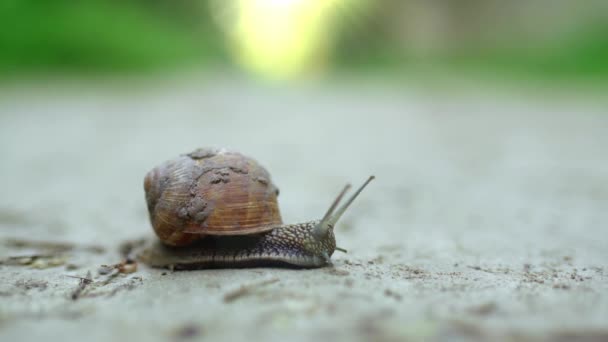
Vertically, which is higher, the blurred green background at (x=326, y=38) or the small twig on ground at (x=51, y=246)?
the blurred green background at (x=326, y=38)

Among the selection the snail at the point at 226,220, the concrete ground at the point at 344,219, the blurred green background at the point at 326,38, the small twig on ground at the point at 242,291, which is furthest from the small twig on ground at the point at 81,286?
the blurred green background at the point at 326,38

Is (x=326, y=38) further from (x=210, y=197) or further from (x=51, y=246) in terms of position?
(x=210, y=197)

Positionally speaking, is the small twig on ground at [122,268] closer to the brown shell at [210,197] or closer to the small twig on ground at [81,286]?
the small twig on ground at [81,286]

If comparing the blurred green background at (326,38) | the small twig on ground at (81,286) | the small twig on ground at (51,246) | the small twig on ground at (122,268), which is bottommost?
the small twig on ground at (81,286)

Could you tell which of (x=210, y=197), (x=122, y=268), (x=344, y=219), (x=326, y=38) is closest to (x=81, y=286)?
(x=122, y=268)

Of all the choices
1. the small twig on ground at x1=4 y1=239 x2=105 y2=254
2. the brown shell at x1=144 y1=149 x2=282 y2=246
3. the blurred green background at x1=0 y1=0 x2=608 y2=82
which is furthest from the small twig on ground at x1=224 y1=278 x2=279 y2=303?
the blurred green background at x1=0 y1=0 x2=608 y2=82

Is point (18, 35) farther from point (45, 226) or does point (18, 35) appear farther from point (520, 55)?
point (520, 55)

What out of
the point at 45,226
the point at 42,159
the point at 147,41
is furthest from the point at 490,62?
the point at 45,226
